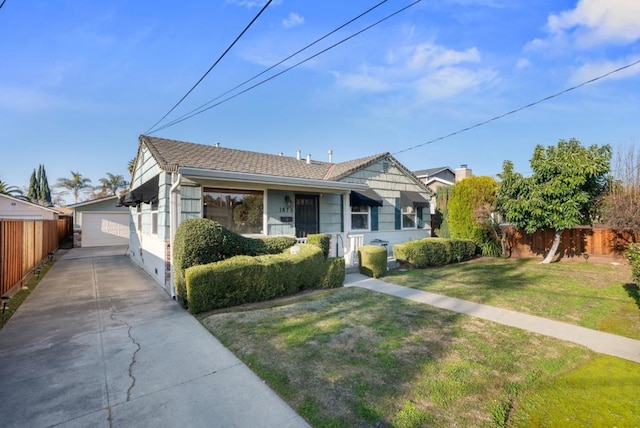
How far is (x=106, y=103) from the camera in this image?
1347cm

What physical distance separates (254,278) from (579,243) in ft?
42.5

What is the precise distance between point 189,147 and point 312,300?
24.6 feet

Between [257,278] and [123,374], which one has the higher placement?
[257,278]

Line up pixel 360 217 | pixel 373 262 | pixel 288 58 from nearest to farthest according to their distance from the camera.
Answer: pixel 288 58 < pixel 373 262 < pixel 360 217

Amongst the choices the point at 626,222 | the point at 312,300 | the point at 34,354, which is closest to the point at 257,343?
the point at 312,300

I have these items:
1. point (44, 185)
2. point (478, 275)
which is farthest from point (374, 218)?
point (44, 185)

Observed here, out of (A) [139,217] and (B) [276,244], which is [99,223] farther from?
(B) [276,244]

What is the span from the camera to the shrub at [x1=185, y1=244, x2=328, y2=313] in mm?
5895

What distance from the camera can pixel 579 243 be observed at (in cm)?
1182

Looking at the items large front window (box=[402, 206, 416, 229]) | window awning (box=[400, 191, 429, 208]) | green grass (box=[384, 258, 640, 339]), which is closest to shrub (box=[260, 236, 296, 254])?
green grass (box=[384, 258, 640, 339])

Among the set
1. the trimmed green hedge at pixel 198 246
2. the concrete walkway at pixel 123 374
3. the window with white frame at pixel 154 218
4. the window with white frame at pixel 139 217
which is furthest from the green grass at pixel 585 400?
the window with white frame at pixel 139 217

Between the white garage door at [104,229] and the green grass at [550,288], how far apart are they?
20.4 meters

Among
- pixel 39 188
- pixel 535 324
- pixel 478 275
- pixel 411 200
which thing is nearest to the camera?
pixel 535 324

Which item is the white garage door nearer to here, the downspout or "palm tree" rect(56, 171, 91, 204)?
the downspout
